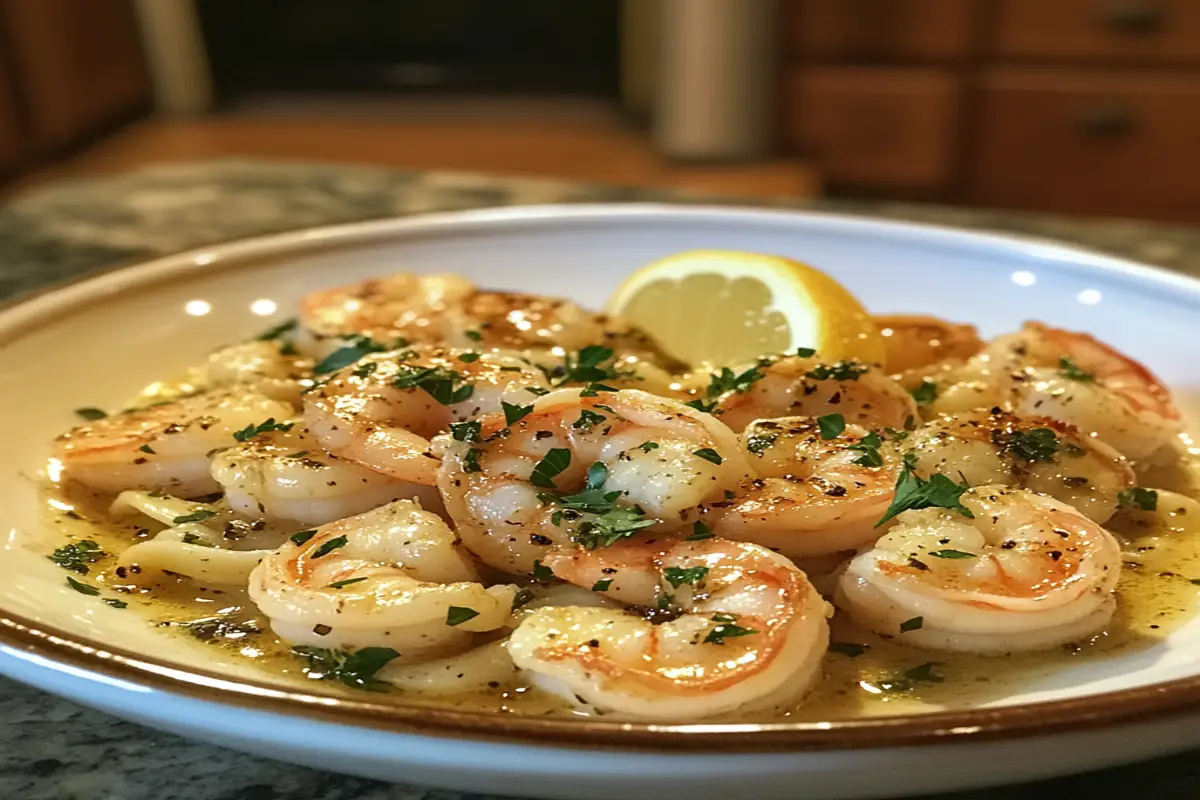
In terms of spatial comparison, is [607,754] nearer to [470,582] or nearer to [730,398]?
[470,582]

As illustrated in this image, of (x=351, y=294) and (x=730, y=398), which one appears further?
(x=351, y=294)

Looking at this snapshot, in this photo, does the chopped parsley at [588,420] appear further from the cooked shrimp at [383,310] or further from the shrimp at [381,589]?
the cooked shrimp at [383,310]

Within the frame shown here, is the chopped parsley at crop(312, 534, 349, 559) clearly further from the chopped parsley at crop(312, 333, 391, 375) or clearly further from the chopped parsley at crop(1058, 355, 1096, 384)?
the chopped parsley at crop(1058, 355, 1096, 384)

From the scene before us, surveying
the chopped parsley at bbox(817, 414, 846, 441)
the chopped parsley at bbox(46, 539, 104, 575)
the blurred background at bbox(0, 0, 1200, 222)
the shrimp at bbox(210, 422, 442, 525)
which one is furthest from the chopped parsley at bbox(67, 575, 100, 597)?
the blurred background at bbox(0, 0, 1200, 222)

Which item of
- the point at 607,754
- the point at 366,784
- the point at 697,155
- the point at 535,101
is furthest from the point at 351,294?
the point at 535,101

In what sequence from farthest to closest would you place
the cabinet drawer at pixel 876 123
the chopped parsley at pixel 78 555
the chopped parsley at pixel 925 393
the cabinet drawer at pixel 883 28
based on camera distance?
the cabinet drawer at pixel 876 123, the cabinet drawer at pixel 883 28, the chopped parsley at pixel 925 393, the chopped parsley at pixel 78 555

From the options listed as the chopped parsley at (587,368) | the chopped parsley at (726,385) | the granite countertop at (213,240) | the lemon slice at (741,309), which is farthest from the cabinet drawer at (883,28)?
the chopped parsley at (726,385)
